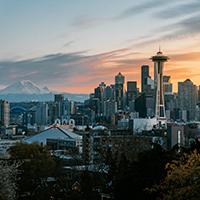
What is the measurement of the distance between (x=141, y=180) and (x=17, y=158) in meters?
10.4

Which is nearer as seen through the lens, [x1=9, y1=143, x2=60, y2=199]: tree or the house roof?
[x1=9, y1=143, x2=60, y2=199]: tree

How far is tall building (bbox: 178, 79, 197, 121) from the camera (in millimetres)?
132988

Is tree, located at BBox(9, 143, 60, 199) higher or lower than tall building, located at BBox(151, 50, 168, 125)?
lower

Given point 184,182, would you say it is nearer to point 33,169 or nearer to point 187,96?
point 33,169

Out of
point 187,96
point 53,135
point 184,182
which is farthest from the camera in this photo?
point 187,96

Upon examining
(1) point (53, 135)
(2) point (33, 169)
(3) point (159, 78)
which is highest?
(3) point (159, 78)

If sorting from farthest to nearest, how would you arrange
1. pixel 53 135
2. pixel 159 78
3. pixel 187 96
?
pixel 187 96 < pixel 159 78 < pixel 53 135

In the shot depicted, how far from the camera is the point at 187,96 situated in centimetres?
13750

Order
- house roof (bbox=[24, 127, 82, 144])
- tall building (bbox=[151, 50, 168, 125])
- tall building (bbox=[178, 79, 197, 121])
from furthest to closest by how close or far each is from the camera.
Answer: tall building (bbox=[178, 79, 197, 121]) < tall building (bbox=[151, 50, 168, 125]) < house roof (bbox=[24, 127, 82, 144])

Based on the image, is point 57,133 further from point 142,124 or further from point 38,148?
point 38,148

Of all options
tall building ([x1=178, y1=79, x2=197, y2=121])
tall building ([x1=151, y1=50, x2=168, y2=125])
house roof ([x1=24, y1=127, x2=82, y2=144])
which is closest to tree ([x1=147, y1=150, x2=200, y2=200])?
house roof ([x1=24, y1=127, x2=82, y2=144])

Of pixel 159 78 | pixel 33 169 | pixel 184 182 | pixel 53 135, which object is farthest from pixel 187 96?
pixel 184 182

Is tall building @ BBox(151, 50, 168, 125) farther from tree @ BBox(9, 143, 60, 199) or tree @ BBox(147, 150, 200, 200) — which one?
tree @ BBox(147, 150, 200, 200)

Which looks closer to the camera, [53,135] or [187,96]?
[53,135]
